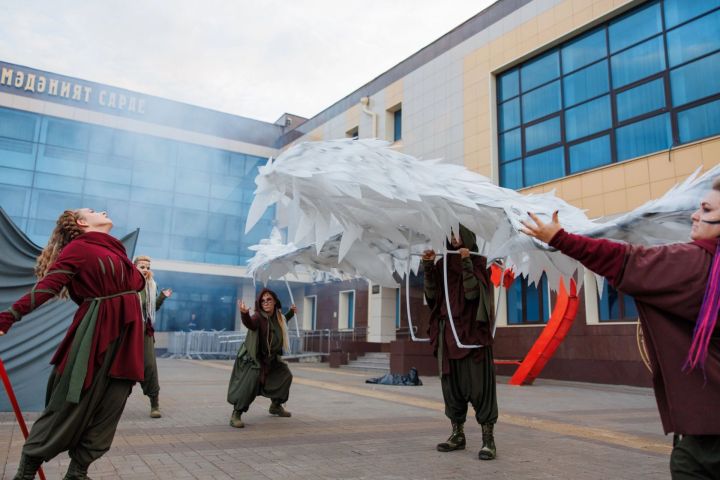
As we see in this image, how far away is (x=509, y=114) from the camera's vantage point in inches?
620

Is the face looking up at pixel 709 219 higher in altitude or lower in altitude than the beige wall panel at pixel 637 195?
lower

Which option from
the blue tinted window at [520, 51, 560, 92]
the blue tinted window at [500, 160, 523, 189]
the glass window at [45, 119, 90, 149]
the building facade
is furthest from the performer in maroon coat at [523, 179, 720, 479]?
the glass window at [45, 119, 90, 149]

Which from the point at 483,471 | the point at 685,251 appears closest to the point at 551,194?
the point at 483,471

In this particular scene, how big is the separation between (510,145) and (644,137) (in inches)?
156

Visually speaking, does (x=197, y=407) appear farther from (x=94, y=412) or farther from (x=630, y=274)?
(x=630, y=274)

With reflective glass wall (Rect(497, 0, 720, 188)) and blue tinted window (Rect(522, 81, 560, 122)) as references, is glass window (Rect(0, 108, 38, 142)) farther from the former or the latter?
blue tinted window (Rect(522, 81, 560, 122))

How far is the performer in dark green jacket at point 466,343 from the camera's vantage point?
15.8 ft

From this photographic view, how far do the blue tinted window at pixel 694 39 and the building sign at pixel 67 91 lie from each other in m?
20.5

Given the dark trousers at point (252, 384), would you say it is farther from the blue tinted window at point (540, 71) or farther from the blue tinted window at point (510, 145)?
the blue tinted window at point (540, 71)

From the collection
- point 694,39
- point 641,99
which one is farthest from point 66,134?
point 694,39

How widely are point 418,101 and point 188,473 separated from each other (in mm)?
16327

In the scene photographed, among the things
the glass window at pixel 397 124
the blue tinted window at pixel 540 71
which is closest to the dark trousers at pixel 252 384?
the blue tinted window at pixel 540 71

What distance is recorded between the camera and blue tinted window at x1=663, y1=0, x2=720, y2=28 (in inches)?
451

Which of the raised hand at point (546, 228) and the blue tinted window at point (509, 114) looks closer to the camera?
the raised hand at point (546, 228)
